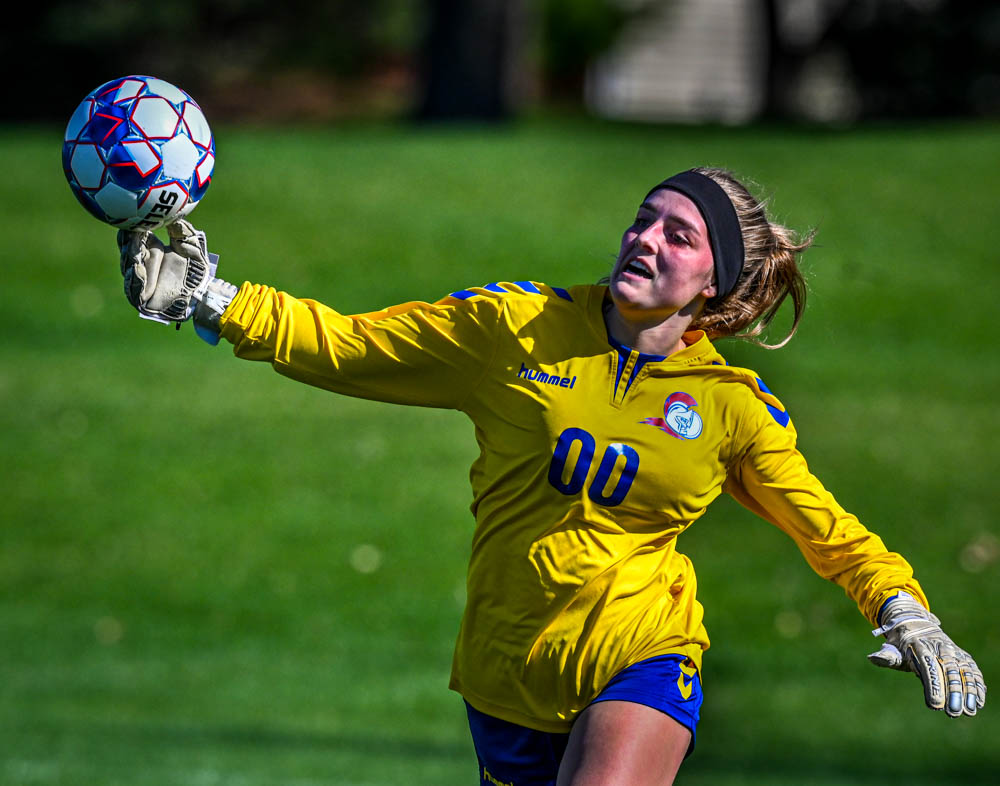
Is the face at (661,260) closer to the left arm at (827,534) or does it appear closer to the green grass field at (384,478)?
the left arm at (827,534)

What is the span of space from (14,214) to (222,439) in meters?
5.93

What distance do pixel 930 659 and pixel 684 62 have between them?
1249 inches

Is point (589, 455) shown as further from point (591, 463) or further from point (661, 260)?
point (661, 260)

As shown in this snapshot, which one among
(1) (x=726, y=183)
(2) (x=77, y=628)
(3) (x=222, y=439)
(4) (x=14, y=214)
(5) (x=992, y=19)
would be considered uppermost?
(5) (x=992, y=19)

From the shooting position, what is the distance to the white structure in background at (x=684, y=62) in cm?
3350

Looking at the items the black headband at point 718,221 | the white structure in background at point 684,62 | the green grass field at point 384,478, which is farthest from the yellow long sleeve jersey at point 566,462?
the white structure in background at point 684,62

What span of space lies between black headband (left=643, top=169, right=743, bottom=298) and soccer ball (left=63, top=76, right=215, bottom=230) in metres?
1.34

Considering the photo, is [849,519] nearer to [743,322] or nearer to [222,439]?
[743,322]

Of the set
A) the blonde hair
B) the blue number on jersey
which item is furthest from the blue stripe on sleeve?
the blue number on jersey

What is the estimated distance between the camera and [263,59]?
3173 centimetres

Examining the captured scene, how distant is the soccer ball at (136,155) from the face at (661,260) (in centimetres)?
125

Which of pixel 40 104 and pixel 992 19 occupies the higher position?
pixel 992 19

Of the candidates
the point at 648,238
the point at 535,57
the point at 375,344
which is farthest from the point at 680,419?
the point at 535,57

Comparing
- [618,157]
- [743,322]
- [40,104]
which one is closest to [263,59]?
[40,104]
